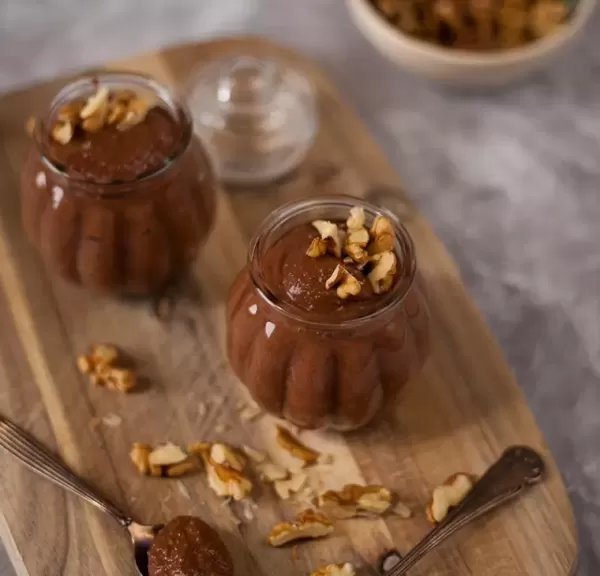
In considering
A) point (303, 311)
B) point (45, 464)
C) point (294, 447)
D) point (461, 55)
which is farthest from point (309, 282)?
point (461, 55)

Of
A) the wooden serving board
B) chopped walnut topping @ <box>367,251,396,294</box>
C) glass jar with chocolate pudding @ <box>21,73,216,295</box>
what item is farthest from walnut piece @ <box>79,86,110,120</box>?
chopped walnut topping @ <box>367,251,396,294</box>

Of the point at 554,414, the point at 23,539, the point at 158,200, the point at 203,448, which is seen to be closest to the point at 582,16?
the point at 554,414

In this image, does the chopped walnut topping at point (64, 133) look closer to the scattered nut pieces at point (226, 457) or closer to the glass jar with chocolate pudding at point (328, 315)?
the glass jar with chocolate pudding at point (328, 315)

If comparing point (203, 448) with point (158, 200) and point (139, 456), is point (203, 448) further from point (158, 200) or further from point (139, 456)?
point (158, 200)

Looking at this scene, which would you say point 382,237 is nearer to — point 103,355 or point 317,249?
point 317,249

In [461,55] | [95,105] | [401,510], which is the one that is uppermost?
[95,105]

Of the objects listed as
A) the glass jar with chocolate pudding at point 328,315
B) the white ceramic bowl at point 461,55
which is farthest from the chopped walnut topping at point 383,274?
the white ceramic bowl at point 461,55

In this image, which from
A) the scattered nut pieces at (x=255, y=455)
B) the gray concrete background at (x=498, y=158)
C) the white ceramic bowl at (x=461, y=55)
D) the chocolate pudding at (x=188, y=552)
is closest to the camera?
the chocolate pudding at (x=188, y=552)
